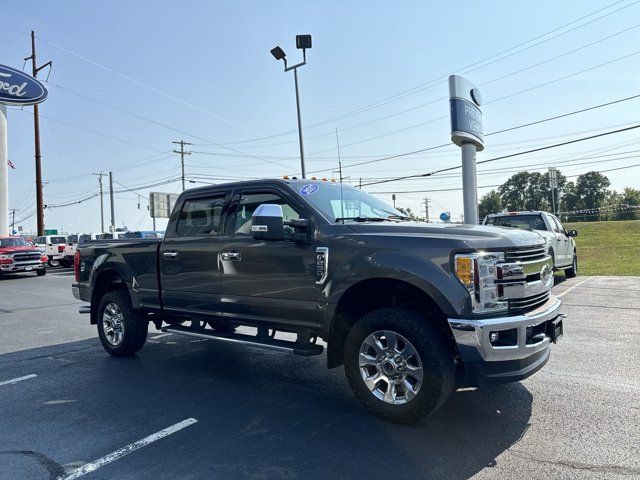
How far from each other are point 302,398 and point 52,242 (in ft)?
101

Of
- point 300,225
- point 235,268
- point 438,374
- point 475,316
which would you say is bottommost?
point 438,374

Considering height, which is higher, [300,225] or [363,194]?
[363,194]

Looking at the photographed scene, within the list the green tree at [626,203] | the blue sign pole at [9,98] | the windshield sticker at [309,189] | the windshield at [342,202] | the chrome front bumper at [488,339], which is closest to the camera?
the chrome front bumper at [488,339]

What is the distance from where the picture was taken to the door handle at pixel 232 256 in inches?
191

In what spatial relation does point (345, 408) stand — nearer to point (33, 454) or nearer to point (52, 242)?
point (33, 454)

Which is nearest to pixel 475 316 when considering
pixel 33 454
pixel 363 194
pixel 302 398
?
pixel 302 398

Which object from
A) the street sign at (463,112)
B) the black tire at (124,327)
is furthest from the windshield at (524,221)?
the black tire at (124,327)

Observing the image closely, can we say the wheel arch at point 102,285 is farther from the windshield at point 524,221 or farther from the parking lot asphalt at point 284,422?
the windshield at point 524,221

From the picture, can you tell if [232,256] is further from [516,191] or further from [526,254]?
[516,191]

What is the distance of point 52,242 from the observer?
3012cm

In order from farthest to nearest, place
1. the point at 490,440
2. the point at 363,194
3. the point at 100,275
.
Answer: the point at 100,275, the point at 363,194, the point at 490,440

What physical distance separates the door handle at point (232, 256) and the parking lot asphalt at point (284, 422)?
1.31 m

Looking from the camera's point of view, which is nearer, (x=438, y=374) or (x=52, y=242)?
(x=438, y=374)

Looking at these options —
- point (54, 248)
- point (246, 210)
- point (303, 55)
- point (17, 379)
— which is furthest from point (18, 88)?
point (246, 210)
